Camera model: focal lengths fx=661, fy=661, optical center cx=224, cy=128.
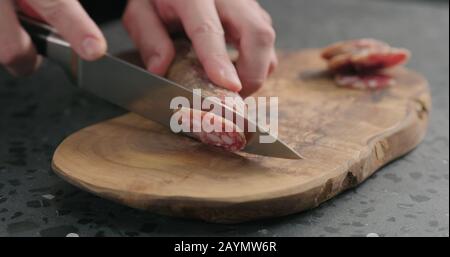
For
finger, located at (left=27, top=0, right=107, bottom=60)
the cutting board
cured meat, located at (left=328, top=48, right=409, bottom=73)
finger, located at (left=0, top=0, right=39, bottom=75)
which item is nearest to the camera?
the cutting board

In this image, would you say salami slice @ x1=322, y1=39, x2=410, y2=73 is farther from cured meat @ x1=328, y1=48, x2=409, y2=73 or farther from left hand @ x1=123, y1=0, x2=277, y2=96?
left hand @ x1=123, y1=0, x2=277, y2=96

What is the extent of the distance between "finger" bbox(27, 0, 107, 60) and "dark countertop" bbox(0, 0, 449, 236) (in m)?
0.23

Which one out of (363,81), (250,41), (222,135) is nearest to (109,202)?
(222,135)

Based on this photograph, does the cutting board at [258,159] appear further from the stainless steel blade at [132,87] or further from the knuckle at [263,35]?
the knuckle at [263,35]

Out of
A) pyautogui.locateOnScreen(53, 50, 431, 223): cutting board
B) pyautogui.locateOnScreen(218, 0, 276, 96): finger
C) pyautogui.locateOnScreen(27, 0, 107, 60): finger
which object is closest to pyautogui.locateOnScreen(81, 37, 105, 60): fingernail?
pyautogui.locateOnScreen(27, 0, 107, 60): finger

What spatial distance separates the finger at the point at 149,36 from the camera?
1373 millimetres

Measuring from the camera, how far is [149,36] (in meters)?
1.42

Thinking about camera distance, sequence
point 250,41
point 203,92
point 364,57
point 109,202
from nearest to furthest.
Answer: point 109,202, point 203,92, point 250,41, point 364,57

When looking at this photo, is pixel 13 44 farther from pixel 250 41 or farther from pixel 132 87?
pixel 250 41

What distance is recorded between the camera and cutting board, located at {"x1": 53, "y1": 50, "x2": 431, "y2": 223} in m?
1.00

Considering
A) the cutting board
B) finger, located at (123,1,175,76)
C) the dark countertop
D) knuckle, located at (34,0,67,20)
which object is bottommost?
the dark countertop

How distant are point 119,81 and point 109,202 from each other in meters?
0.28

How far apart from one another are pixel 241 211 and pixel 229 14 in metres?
0.51

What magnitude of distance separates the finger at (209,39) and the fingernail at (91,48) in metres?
0.19
